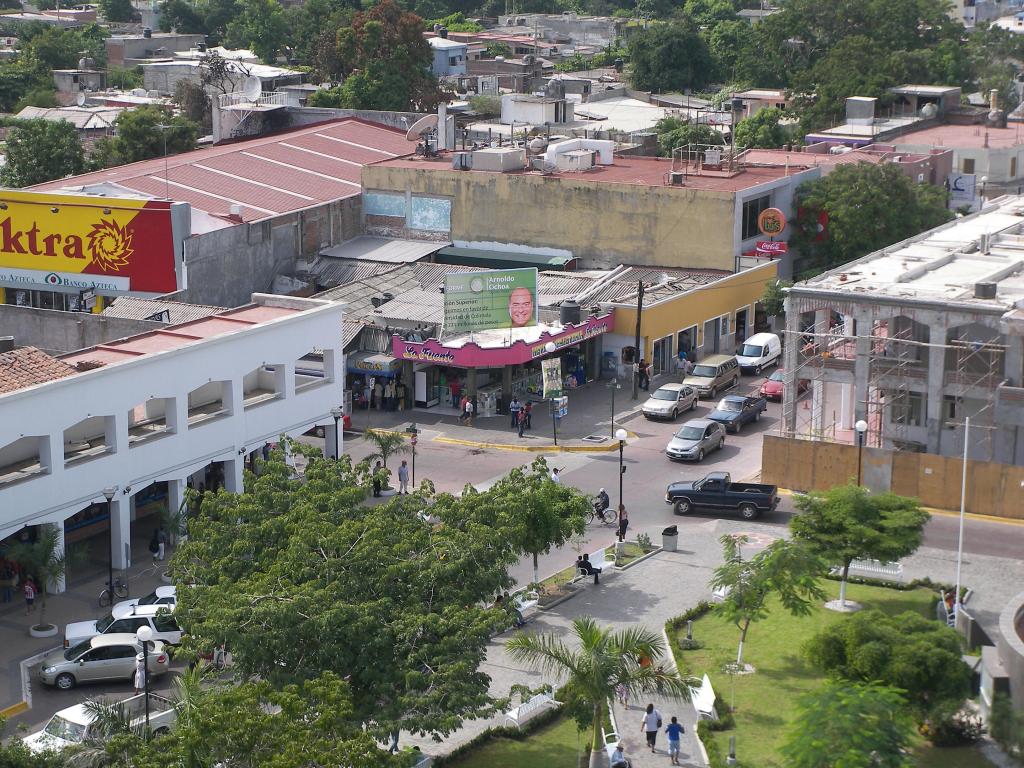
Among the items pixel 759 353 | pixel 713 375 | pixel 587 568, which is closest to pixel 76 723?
pixel 587 568

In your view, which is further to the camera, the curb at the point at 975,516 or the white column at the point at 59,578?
the curb at the point at 975,516

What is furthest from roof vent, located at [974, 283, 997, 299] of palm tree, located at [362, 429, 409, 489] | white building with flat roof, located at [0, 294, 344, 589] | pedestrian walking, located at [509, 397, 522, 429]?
white building with flat roof, located at [0, 294, 344, 589]

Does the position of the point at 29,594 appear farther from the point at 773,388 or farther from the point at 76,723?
the point at 773,388

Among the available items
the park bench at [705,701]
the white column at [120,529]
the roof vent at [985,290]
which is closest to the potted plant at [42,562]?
the white column at [120,529]

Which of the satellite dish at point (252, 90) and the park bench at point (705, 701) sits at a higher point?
the satellite dish at point (252, 90)

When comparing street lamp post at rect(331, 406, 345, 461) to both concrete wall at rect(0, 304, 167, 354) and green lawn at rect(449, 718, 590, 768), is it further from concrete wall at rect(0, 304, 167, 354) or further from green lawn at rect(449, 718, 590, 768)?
green lawn at rect(449, 718, 590, 768)

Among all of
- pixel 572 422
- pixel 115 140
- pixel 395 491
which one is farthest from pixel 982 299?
pixel 115 140

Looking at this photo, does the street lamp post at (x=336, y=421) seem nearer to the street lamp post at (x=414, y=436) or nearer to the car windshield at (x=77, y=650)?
the street lamp post at (x=414, y=436)
